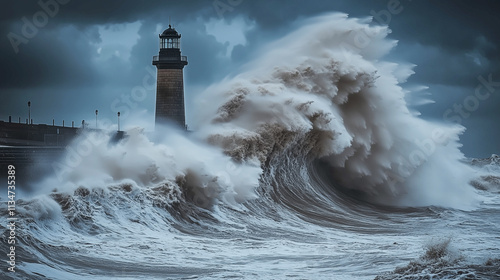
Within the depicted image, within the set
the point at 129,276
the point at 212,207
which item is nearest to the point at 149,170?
the point at 212,207

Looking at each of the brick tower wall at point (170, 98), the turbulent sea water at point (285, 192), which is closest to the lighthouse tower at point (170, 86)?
the brick tower wall at point (170, 98)

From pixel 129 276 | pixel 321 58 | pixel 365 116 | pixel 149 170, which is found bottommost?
pixel 129 276

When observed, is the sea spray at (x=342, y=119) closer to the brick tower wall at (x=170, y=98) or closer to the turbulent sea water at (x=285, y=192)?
the turbulent sea water at (x=285, y=192)

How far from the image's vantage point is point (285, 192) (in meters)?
21.1

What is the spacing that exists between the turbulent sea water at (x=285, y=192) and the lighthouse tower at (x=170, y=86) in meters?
7.51

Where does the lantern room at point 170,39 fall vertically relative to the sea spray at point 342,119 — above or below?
above

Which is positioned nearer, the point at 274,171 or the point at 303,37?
the point at 274,171

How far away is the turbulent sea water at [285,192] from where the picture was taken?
41.1 feet

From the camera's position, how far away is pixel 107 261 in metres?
12.4

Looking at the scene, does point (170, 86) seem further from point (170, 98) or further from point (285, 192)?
point (285, 192)

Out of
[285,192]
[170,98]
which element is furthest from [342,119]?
[170,98]

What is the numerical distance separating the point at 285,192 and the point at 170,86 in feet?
40.7

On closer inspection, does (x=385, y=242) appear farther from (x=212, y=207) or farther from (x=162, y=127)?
(x=162, y=127)

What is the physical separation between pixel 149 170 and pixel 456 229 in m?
7.10
